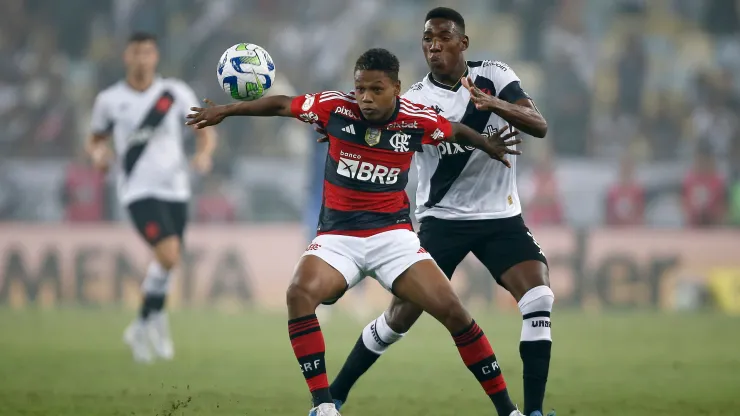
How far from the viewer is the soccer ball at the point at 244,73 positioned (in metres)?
6.48

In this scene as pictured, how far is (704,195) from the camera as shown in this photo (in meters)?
17.8

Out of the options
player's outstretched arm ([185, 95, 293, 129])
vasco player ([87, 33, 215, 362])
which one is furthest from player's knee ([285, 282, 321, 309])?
vasco player ([87, 33, 215, 362])

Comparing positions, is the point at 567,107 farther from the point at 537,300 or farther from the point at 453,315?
the point at 453,315

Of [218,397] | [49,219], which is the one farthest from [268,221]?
[218,397]

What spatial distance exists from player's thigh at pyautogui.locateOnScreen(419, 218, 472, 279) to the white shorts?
0.60m

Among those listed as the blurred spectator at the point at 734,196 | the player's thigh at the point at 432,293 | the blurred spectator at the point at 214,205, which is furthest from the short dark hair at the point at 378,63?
the blurred spectator at the point at 734,196

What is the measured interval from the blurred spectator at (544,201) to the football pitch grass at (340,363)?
2511mm

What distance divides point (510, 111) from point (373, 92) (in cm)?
80

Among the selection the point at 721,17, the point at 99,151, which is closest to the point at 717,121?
the point at 721,17

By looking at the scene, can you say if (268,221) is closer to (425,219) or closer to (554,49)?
(554,49)

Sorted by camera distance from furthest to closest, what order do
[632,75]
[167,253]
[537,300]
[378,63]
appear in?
[632,75] < [167,253] < [537,300] < [378,63]

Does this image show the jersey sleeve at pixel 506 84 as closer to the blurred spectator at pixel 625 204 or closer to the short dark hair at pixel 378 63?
the short dark hair at pixel 378 63

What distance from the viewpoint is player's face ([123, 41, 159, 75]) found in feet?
38.0

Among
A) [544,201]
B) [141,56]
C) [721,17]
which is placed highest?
[721,17]
